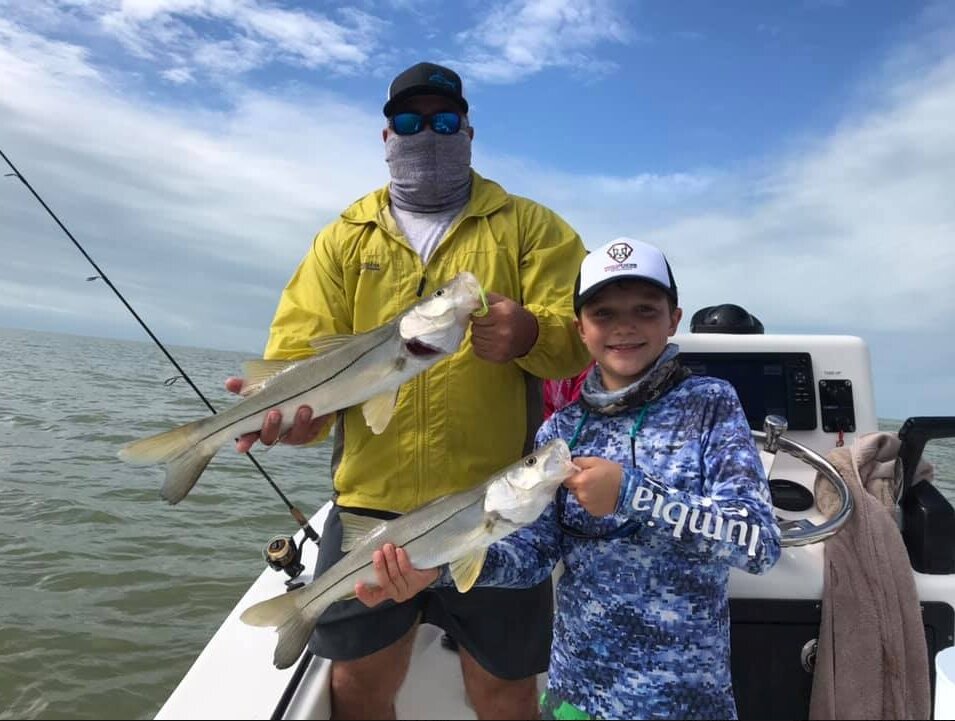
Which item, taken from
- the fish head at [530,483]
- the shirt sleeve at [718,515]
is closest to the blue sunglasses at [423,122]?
the fish head at [530,483]

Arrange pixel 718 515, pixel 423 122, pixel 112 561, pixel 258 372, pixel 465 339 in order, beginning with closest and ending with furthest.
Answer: pixel 718 515, pixel 258 372, pixel 465 339, pixel 423 122, pixel 112 561

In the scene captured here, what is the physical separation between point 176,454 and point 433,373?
3.16ft

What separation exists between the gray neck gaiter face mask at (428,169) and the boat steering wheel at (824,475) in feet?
5.84

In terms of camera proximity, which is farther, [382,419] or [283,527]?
[283,527]

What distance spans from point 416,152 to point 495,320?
92 centimetres

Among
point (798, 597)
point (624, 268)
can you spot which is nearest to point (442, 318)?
point (624, 268)

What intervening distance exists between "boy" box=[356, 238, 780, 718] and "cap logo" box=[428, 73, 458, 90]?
102 centimetres

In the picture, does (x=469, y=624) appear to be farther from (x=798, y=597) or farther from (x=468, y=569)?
(x=798, y=597)

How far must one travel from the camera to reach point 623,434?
2.17 metres

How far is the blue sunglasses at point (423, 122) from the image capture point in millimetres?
2742

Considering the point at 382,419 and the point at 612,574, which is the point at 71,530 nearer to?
the point at 382,419

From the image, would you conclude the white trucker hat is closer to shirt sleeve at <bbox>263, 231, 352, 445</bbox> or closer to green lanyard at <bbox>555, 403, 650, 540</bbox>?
green lanyard at <bbox>555, 403, 650, 540</bbox>

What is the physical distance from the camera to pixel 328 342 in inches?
96.2

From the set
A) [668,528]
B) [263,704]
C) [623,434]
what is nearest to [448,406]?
[623,434]
